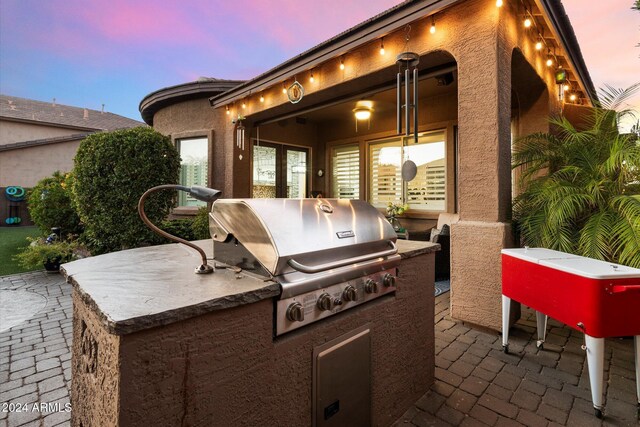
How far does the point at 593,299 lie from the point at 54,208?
9252 mm

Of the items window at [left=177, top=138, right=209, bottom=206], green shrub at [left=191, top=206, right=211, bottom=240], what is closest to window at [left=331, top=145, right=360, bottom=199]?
window at [left=177, top=138, right=209, bottom=206]

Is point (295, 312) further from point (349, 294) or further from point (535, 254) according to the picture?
point (535, 254)

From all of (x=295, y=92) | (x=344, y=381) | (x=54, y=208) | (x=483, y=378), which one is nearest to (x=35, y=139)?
(x=54, y=208)

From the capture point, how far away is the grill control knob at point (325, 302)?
1.34m

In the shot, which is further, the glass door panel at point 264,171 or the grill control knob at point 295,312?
the glass door panel at point 264,171

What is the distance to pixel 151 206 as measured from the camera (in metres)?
5.43

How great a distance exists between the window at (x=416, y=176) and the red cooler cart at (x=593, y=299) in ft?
14.8

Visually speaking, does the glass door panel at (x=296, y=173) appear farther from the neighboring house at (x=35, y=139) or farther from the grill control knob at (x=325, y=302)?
the neighboring house at (x=35, y=139)

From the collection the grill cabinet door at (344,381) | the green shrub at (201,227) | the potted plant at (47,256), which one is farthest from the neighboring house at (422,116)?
the potted plant at (47,256)

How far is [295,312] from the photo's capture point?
1.24m

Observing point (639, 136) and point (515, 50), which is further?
point (515, 50)

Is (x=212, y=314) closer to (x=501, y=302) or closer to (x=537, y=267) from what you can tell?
(x=537, y=267)

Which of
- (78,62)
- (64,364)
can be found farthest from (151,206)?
(78,62)

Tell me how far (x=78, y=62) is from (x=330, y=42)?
4906cm
